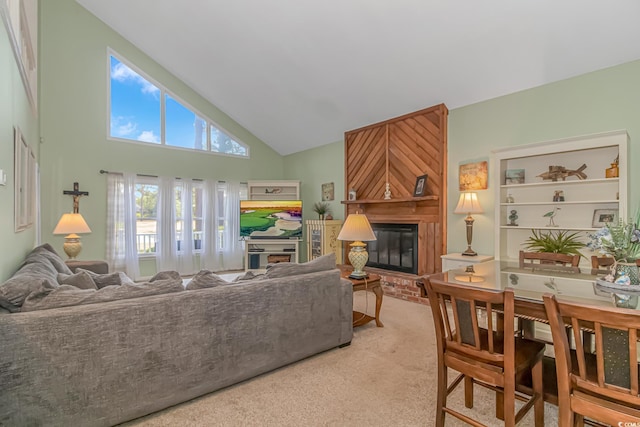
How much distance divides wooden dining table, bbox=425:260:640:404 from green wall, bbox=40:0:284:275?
5.57 meters

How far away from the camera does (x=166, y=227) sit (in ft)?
20.2

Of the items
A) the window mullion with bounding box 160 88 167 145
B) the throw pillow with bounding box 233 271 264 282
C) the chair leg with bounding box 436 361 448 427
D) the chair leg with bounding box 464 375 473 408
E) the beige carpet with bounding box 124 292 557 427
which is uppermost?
the window mullion with bounding box 160 88 167 145

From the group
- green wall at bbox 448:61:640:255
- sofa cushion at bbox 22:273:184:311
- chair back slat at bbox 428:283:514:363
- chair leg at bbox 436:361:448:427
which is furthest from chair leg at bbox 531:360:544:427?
green wall at bbox 448:61:640:255

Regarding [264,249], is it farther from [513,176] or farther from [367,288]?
[513,176]

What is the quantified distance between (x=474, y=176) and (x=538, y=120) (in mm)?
942

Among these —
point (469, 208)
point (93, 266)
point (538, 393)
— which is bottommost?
point (538, 393)

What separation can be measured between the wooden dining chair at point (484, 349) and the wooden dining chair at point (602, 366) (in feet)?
0.66

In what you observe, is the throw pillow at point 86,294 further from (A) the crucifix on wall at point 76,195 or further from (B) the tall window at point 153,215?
(B) the tall window at point 153,215

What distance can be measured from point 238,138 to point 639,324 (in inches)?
280

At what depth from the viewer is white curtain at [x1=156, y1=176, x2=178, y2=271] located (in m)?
6.12

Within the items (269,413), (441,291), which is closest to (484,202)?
(441,291)

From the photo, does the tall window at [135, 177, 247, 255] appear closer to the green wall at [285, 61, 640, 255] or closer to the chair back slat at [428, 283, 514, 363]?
the green wall at [285, 61, 640, 255]

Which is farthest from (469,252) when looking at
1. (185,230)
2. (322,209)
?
(185,230)

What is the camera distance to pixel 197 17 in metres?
4.53
